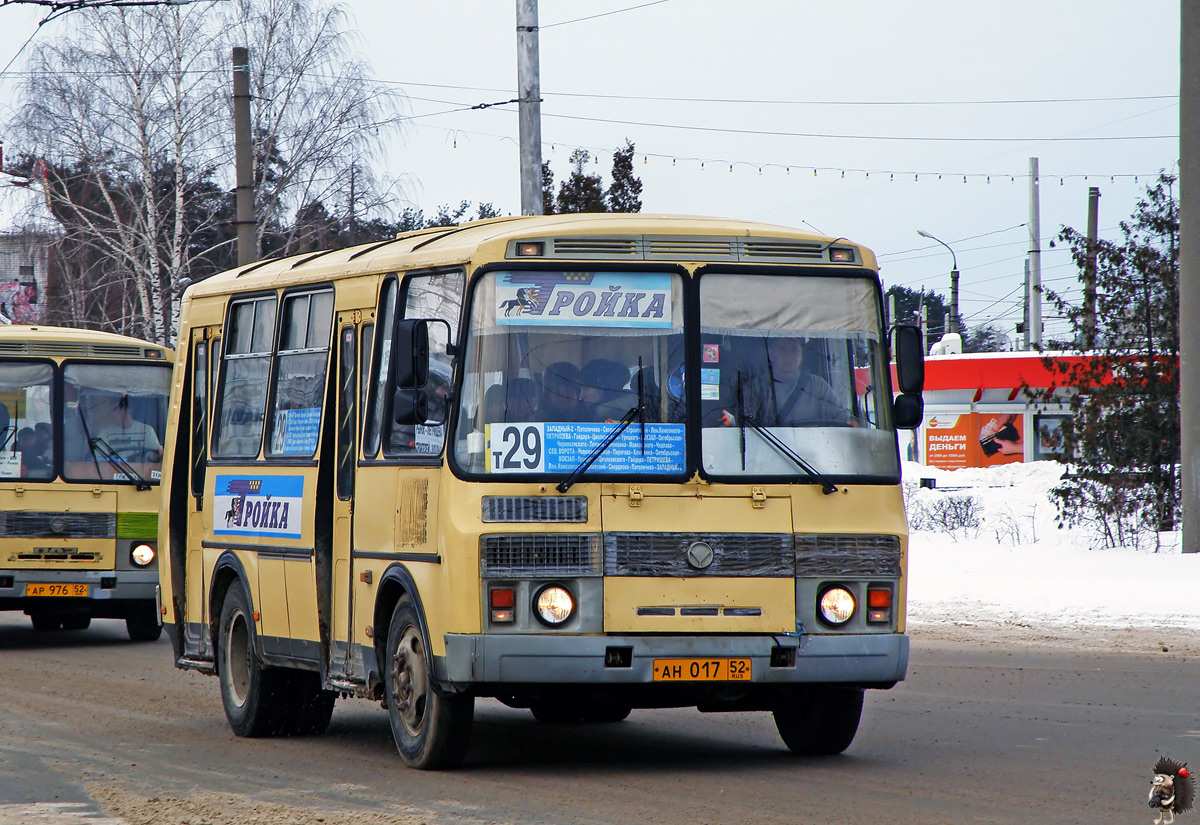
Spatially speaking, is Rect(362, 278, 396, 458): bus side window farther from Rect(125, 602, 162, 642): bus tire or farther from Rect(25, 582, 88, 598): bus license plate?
Rect(125, 602, 162, 642): bus tire

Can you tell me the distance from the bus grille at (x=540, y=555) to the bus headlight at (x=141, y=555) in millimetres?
10216

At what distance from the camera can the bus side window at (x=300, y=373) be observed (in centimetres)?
1041

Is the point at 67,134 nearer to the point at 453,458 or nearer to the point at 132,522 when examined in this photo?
the point at 132,522

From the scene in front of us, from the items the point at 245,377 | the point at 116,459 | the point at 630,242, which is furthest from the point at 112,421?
the point at 630,242

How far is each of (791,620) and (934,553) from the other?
15056 millimetres

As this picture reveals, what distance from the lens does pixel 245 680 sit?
11352 mm

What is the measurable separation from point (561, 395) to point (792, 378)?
1.15 m

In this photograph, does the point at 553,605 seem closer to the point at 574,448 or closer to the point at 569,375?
the point at 574,448

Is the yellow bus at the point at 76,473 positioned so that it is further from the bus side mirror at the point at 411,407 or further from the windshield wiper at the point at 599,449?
the windshield wiper at the point at 599,449

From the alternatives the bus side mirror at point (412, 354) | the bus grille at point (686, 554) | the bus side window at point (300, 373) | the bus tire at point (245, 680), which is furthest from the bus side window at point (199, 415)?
the bus grille at point (686, 554)

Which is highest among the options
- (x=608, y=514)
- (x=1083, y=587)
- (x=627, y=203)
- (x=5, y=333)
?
(x=627, y=203)

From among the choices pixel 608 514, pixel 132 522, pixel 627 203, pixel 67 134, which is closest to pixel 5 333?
pixel 132 522

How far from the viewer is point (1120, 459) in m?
23.3

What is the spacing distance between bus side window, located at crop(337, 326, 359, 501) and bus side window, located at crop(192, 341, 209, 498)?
84.0 inches
